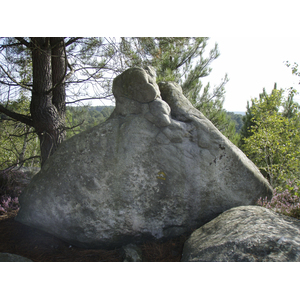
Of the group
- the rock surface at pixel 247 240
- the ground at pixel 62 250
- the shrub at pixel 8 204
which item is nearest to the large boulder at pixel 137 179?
the ground at pixel 62 250

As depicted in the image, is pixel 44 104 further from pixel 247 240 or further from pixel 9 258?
pixel 247 240

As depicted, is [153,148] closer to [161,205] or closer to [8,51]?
[161,205]

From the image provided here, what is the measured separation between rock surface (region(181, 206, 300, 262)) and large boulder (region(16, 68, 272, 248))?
40 cm

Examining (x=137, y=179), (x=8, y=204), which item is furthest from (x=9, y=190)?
(x=137, y=179)

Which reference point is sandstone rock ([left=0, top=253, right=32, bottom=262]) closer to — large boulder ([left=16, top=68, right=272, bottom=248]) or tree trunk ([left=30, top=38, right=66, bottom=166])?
large boulder ([left=16, top=68, right=272, bottom=248])

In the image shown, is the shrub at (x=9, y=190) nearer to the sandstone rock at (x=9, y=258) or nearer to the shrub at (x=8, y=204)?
the shrub at (x=8, y=204)

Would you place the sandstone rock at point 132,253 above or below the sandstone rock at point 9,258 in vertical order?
below

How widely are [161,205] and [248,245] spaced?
1.08m

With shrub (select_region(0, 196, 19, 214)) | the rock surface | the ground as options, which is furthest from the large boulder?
shrub (select_region(0, 196, 19, 214))

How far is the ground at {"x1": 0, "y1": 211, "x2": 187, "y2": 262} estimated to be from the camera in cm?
270

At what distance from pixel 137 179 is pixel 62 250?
121 cm

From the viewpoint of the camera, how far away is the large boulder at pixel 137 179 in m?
2.80

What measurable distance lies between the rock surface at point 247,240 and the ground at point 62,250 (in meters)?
0.37

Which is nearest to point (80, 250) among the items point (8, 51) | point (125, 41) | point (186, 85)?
point (125, 41)
